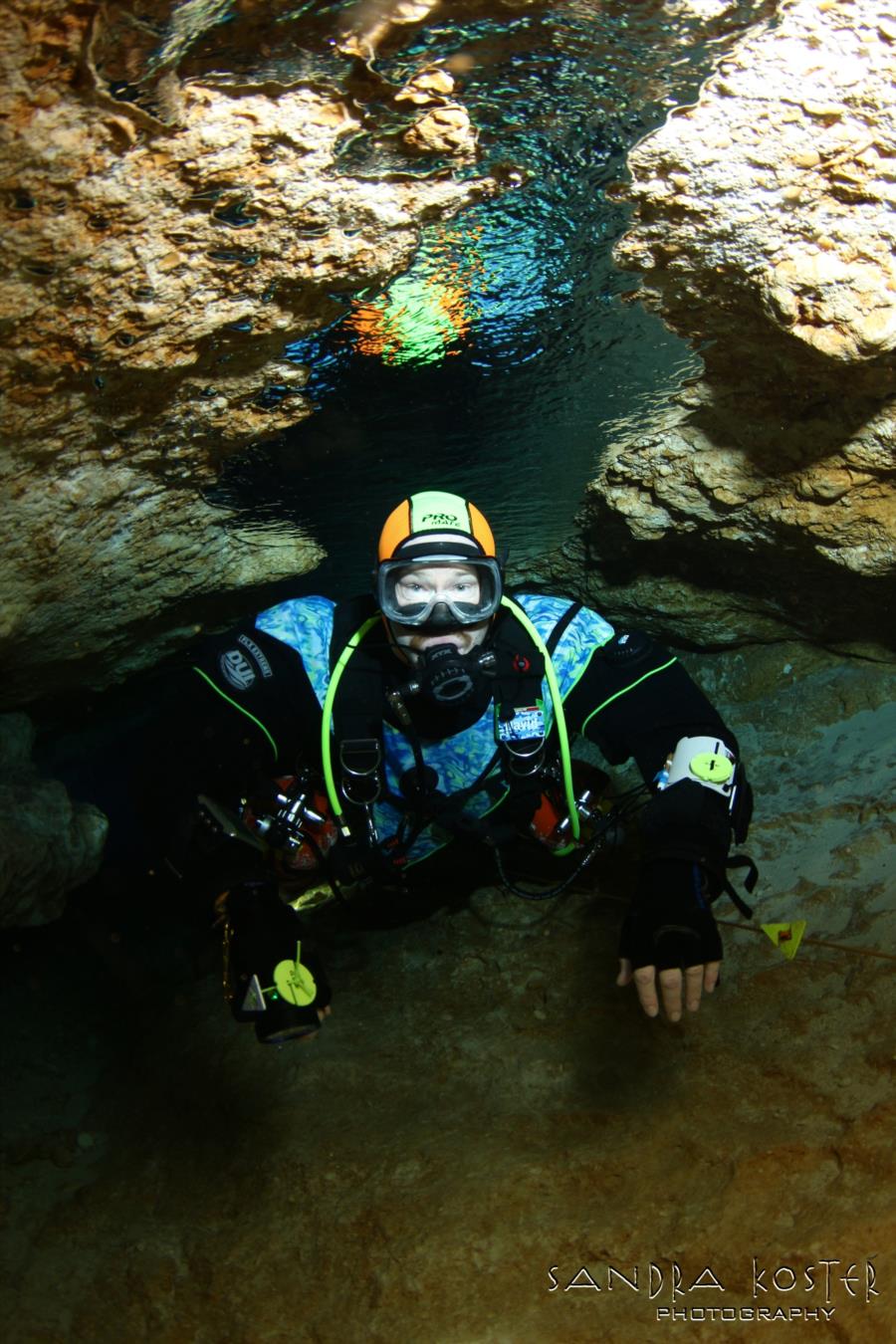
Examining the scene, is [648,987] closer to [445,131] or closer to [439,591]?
[439,591]

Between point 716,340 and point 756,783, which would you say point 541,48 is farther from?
point 756,783

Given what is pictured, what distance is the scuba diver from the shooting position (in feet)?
8.87

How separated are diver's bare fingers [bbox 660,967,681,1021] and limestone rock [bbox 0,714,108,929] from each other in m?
2.47

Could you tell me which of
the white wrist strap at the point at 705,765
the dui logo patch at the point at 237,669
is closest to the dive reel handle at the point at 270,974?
the dui logo patch at the point at 237,669

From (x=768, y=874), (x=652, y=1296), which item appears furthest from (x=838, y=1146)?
(x=768, y=874)

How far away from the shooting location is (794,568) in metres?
3.72

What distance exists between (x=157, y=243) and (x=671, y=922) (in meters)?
2.31

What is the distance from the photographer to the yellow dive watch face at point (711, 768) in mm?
2646

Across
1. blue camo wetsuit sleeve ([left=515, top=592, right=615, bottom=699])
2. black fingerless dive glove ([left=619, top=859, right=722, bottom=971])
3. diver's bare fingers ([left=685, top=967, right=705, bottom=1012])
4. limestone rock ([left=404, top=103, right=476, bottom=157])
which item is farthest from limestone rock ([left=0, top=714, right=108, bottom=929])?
limestone rock ([left=404, top=103, right=476, bottom=157])

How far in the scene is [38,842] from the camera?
307 cm

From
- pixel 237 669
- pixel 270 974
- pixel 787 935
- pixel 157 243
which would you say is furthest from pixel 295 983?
pixel 157 243

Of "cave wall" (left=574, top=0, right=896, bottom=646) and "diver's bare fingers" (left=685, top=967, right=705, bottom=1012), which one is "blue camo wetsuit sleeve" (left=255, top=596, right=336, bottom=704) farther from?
"diver's bare fingers" (left=685, top=967, right=705, bottom=1012)

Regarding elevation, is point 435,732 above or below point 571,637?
below

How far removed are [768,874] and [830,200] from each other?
8.21 ft
